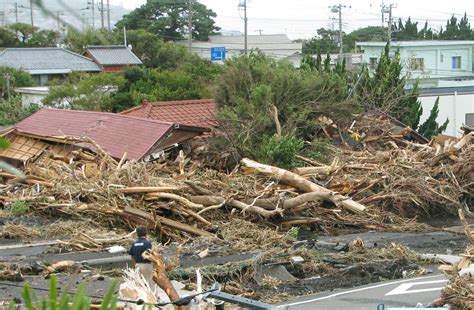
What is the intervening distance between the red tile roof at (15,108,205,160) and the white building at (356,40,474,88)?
889 inches

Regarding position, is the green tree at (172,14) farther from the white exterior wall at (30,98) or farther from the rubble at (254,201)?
the white exterior wall at (30,98)

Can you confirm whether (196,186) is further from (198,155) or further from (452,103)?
(452,103)

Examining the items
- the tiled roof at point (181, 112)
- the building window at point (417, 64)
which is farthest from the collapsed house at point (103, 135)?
the building window at point (417, 64)

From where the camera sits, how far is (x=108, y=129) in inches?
789

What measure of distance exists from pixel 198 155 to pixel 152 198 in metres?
4.40

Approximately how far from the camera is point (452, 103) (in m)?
30.5

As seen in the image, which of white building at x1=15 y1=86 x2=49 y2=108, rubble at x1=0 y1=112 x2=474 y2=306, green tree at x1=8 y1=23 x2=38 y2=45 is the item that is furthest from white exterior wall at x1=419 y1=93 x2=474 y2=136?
green tree at x1=8 y1=23 x2=38 y2=45

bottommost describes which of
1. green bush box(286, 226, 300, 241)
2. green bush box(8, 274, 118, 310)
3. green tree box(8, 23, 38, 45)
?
green bush box(286, 226, 300, 241)

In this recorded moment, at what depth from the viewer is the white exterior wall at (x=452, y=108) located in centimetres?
3033

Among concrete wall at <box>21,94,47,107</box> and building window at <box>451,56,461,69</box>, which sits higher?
building window at <box>451,56,461,69</box>

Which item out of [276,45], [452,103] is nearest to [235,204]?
[452,103]

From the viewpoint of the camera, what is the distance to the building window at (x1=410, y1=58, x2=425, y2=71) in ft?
123

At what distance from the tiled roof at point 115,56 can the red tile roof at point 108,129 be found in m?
18.1

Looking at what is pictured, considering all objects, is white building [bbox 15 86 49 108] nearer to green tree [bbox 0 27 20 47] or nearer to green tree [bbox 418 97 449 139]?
green tree [bbox 418 97 449 139]
